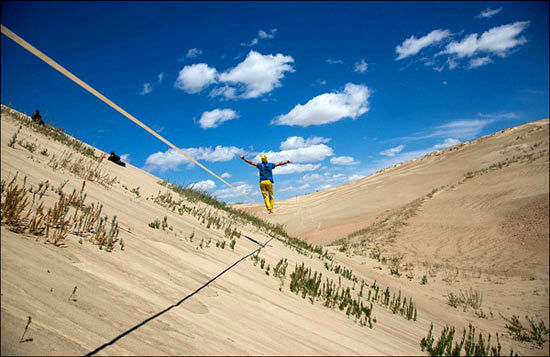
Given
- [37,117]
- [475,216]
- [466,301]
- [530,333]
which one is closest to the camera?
[530,333]

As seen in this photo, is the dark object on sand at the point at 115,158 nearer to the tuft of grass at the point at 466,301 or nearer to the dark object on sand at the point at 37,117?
the dark object on sand at the point at 37,117

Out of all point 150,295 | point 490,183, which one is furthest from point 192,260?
point 490,183

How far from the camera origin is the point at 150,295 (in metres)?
2.61

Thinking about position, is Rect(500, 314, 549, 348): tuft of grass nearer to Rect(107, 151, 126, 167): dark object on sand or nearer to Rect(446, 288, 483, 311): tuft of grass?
Rect(446, 288, 483, 311): tuft of grass

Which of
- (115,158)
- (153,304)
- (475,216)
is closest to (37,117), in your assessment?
(115,158)

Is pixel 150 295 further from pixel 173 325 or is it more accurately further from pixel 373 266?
pixel 373 266

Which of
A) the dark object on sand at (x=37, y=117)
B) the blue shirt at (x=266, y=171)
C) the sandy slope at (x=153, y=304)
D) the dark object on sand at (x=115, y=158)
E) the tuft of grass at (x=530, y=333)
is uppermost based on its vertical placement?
the blue shirt at (x=266, y=171)

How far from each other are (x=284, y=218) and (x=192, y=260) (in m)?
36.3

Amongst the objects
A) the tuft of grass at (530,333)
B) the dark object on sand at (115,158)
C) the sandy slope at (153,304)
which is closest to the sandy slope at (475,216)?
the tuft of grass at (530,333)

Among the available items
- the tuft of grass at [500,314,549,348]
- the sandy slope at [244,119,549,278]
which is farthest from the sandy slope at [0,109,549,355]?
the sandy slope at [244,119,549,278]

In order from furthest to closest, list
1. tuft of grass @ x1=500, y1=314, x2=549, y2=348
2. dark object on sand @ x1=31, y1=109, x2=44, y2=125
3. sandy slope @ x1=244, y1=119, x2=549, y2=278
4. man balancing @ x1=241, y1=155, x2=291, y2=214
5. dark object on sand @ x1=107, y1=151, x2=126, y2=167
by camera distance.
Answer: sandy slope @ x1=244, y1=119, x2=549, y2=278
dark object on sand @ x1=107, y1=151, x2=126, y2=167
dark object on sand @ x1=31, y1=109, x2=44, y2=125
man balancing @ x1=241, y1=155, x2=291, y2=214
tuft of grass @ x1=500, y1=314, x2=549, y2=348

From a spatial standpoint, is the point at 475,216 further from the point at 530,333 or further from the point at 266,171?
the point at 266,171

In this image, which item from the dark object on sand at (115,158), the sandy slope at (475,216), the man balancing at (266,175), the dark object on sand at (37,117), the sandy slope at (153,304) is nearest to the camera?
the sandy slope at (153,304)

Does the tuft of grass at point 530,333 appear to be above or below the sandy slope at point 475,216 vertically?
below
